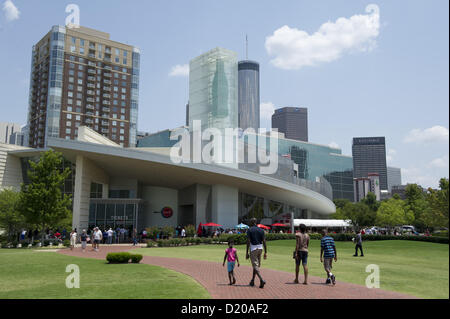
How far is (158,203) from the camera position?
5244 cm

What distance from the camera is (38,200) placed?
91.1 ft

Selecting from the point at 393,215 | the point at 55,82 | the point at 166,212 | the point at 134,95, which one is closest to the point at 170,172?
the point at 166,212

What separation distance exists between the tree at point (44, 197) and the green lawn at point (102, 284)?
1432 centimetres

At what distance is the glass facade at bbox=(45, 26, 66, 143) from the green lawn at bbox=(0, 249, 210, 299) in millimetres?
77669

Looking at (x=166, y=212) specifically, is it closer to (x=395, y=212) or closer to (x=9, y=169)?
(x=9, y=169)

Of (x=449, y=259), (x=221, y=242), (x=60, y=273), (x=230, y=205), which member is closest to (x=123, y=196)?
(x=230, y=205)

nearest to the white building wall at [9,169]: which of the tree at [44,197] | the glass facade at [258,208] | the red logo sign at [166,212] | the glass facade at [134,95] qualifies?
the tree at [44,197]

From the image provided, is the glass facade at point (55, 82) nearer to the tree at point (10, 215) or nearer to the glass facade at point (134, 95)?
the glass facade at point (134, 95)

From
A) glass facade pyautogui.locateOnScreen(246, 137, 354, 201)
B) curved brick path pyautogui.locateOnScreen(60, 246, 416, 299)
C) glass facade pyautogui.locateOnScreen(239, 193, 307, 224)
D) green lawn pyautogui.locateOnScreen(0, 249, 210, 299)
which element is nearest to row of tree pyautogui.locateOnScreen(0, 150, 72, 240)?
green lawn pyautogui.locateOnScreen(0, 249, 210, 299)

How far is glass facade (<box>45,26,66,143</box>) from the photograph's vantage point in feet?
278

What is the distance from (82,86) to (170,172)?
61.7 meters

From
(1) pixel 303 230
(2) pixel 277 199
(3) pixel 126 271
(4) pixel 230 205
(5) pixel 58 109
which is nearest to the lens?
(1) pixel 303 230
